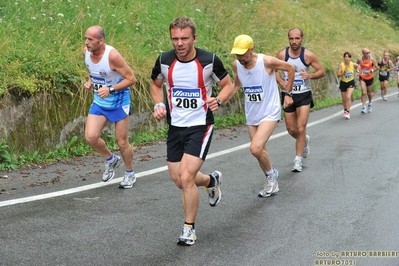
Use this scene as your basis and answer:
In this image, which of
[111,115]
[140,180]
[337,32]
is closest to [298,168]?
[140,180]

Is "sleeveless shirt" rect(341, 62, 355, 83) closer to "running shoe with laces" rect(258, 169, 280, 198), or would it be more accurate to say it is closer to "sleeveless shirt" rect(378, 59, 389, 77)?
"sleeveless shirt" rect(378, 59, 389, 77)

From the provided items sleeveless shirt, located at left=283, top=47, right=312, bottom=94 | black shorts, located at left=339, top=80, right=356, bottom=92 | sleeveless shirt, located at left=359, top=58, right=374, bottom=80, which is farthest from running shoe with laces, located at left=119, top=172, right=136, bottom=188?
sleeveless shirt, located at left=359, top=58, right=374, bottom=80

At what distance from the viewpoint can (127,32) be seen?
47.9ft

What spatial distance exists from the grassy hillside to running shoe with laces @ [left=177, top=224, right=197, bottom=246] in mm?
4575

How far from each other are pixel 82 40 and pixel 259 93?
541cm

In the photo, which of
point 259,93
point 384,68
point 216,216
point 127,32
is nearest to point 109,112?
point 259,93

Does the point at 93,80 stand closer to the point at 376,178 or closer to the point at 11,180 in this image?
the point at 11,180

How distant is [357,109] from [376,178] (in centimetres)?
1152

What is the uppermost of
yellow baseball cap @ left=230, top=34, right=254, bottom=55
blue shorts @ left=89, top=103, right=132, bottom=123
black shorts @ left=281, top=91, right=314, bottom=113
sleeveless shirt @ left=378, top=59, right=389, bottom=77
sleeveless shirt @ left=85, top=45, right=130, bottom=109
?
yellow baseball cap @ left=230, top=34, right=254, bottom=55

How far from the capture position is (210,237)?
19.9 ft

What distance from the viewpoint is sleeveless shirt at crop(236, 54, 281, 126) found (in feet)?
25.7

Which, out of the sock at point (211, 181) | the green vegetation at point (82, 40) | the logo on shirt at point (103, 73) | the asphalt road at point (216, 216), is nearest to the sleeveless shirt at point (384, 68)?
the green vegetation at point (82, 40)

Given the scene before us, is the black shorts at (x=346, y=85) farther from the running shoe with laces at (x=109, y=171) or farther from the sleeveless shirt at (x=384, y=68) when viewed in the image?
the running shoe with laces at (x=109, y=171)

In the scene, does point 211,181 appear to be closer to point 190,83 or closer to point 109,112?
point 190,83
